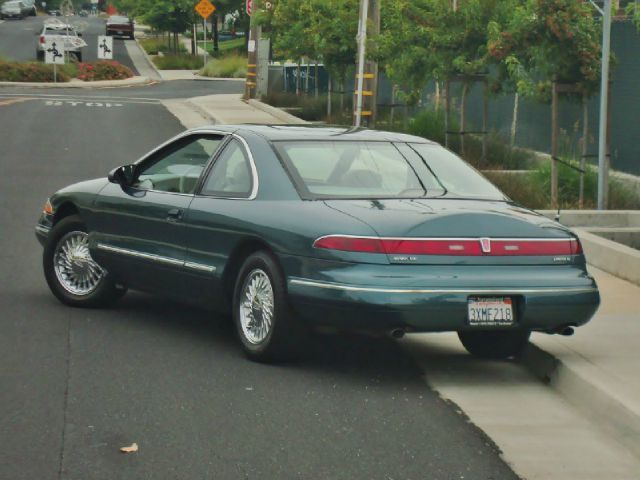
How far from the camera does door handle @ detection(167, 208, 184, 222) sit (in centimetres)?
960

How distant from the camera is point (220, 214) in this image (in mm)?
9211

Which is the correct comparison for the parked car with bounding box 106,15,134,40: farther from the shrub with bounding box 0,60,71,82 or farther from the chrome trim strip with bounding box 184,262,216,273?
the chrome trim strip with bounding box 184,262,216,273

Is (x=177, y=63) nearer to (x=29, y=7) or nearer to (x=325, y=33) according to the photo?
(x=325, y=33)

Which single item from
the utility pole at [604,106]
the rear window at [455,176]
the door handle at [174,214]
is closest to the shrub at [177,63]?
the utility pole at [604,106]

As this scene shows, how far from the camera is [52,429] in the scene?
698 cm

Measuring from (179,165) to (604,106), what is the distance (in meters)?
6.68

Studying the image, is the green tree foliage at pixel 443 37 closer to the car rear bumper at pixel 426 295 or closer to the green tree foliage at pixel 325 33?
Answer: the green tree foliage at pixel 325 33

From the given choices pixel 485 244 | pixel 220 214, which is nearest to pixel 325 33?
pixel 220 214

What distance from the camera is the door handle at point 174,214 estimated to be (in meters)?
9.60

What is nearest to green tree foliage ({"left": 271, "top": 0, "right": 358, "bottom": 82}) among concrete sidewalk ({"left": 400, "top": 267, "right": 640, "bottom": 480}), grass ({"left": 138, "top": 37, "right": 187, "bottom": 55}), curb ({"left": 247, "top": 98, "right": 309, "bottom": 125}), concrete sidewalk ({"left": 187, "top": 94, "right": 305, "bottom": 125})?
curb ({"left": 247, "top": 98, "right": 309, "bottom": 125})

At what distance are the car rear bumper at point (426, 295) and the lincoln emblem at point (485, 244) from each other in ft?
0.37

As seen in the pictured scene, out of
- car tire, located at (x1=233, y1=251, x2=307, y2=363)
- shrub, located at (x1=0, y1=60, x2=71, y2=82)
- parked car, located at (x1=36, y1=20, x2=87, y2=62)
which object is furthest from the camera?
parked car, located at (x1=36, y1=20, x2=87, y2=62)

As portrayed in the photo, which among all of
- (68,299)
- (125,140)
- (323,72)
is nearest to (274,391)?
(68,299)

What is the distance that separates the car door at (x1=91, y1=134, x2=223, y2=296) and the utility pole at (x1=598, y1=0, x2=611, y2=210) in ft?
20.9
